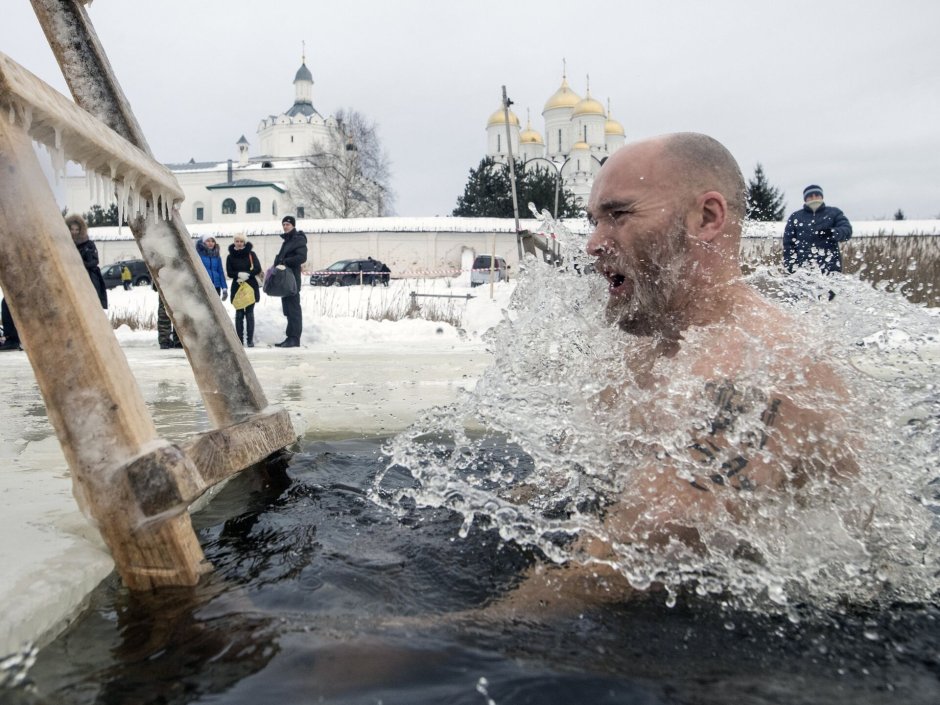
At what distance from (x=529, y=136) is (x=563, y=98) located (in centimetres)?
497

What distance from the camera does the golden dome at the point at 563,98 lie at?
59312 mm

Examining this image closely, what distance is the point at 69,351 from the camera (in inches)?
59.4

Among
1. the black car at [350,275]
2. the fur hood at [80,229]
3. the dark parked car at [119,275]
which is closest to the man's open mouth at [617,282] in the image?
the fur hood at [80,229]

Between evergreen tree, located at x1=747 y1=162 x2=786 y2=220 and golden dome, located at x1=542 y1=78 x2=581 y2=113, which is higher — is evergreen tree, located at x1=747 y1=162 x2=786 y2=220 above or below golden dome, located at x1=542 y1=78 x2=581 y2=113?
below

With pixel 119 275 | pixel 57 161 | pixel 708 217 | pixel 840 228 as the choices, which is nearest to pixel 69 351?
pixel 57 161

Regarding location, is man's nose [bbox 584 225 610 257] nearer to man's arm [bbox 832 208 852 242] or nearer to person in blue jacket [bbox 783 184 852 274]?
person in blue jacket [bbox 783 184 852 274]

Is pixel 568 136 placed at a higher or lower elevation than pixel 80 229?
higher

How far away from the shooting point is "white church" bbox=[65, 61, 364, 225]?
59.8m

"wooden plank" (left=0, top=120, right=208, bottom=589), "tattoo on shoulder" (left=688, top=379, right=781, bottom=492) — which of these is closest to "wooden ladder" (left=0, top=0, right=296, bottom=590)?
"wooden plank" (left=0, top=120, right=208, bottom=589)

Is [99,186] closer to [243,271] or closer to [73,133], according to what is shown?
[73,133]

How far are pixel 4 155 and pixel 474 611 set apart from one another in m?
1.27

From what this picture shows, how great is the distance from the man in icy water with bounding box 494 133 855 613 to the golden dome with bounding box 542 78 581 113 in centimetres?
6036

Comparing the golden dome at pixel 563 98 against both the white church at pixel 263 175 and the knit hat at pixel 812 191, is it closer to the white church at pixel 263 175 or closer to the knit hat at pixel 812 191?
the white church at pixel 263 175

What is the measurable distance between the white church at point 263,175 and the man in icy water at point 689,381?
2029 inches
